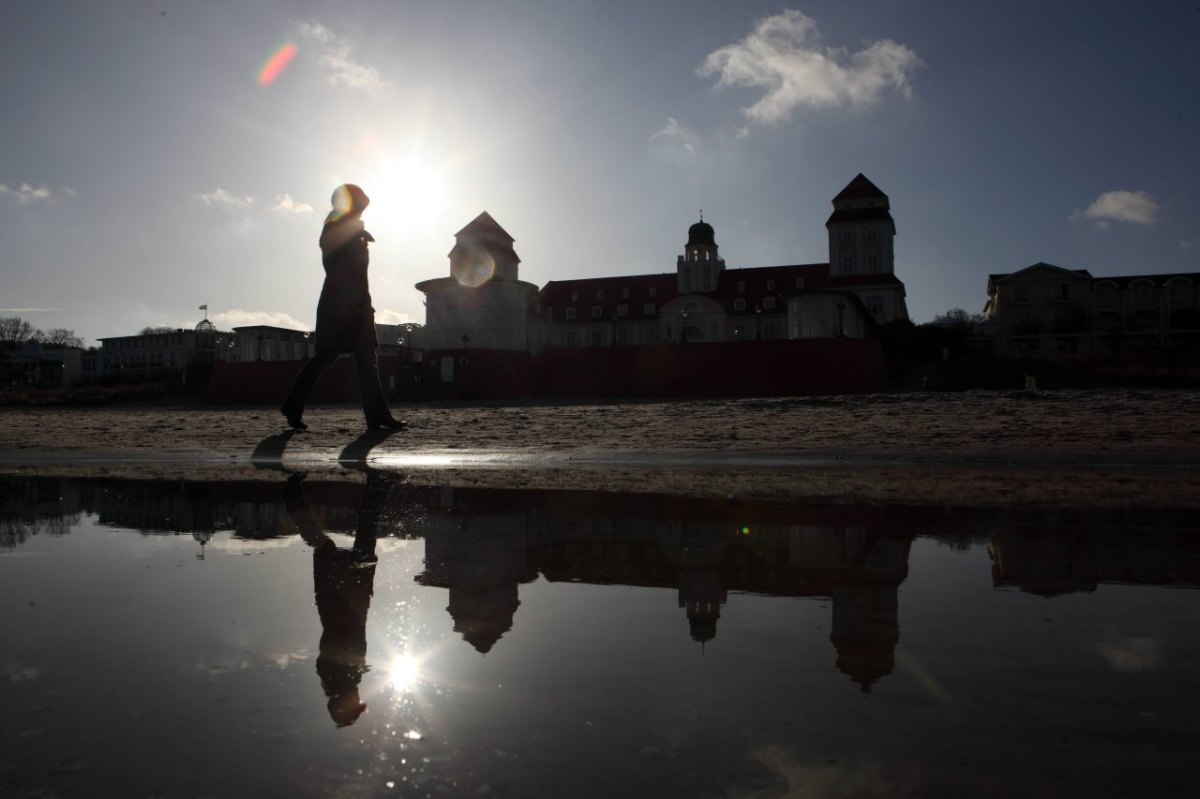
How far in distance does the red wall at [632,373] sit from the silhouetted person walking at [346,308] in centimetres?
1690

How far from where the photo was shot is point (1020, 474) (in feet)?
38.0

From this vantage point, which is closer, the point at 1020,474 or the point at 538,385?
the point at 1020,474

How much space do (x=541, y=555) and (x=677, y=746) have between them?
9.51ft

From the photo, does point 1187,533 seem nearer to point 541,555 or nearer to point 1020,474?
point 541,555

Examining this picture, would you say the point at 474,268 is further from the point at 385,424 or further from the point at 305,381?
the point at 385,424

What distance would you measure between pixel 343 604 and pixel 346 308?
1829 cm

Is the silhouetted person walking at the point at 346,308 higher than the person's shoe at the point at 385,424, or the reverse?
the silhouetted person walking at the point at 346,308

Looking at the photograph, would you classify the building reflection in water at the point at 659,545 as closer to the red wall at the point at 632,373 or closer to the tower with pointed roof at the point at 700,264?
the red wall at the point at 632,373

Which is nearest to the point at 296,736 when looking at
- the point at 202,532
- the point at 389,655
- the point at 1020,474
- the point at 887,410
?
the point at 389,655

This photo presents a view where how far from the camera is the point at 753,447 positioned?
53.0ft

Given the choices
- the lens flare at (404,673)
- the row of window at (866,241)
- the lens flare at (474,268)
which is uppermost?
the row of window at (866,241)

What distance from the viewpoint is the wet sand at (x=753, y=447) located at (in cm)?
1014

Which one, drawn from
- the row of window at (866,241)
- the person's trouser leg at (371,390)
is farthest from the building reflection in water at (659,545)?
the row of window at (866,241)

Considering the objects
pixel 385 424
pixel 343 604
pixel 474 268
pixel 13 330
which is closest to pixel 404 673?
pixel 343 604
